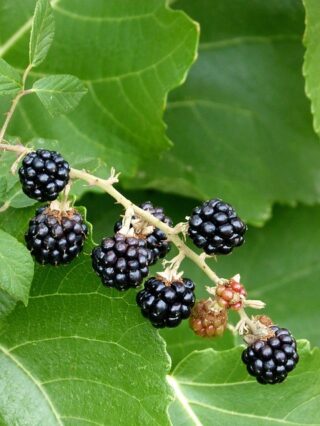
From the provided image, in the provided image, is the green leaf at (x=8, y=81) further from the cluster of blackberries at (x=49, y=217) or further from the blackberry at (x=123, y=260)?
Result: the blackberry at (x=123, y=260)

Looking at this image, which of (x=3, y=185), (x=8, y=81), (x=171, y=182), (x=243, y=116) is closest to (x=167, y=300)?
(x=3, y=185)

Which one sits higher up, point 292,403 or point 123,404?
point 123,404

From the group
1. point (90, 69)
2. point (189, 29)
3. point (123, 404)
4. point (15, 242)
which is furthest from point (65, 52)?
point (123, 404)

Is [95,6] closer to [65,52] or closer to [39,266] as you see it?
[65,52]

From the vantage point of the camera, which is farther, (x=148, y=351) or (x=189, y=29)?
(x=189, y=29)

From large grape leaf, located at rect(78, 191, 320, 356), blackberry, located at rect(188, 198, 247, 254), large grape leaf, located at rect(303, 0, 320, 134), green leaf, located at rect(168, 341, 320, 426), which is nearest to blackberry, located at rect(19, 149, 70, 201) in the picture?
blackberry, located at rect(188, 198, 247, 254)

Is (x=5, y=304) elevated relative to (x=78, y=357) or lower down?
elevated

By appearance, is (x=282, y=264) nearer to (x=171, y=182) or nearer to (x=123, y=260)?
(x=171, y=182)
